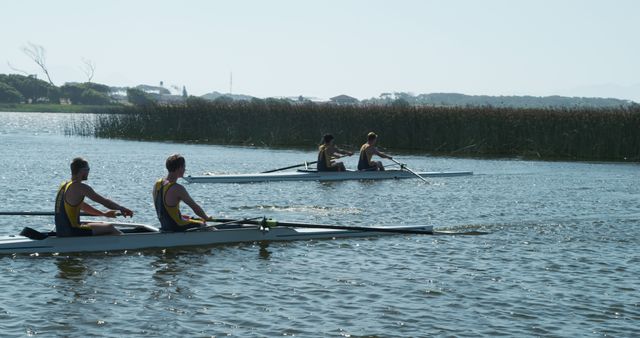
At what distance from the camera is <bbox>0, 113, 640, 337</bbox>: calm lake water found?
34.6 feet

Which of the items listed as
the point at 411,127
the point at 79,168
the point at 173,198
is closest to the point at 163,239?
the point at 173,198

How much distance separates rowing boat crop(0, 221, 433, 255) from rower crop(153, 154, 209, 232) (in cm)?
16

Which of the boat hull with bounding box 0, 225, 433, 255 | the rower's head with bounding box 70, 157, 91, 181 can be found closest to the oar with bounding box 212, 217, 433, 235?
the boat hull with bounding box 0, 225, 433, 255

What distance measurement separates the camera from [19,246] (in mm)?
13672

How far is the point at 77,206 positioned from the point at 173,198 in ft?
4.98

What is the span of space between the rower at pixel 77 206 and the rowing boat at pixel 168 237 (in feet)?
0.37

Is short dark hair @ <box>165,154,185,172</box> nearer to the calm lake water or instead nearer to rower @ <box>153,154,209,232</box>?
rower @ <box>153,154,209,232</box>

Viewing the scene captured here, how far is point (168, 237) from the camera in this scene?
47.9 feet

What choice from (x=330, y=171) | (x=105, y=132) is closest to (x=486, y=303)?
(x=330, y=171)

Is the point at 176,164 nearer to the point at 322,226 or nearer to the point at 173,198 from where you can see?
the point at 173,198

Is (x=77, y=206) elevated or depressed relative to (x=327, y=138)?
depressed

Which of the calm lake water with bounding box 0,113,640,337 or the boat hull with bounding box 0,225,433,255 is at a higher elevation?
the boat hull with bounding box 0,225,433,255

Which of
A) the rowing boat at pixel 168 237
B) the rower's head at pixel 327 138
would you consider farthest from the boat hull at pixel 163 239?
the rower's head at pixel 327 138

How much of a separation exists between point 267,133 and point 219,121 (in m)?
3.48
